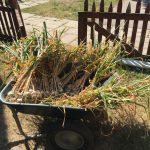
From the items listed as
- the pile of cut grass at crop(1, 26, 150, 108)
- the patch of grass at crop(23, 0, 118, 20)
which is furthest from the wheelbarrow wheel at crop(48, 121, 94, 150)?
the patch of grass at crop(23, 0, 118, 20)

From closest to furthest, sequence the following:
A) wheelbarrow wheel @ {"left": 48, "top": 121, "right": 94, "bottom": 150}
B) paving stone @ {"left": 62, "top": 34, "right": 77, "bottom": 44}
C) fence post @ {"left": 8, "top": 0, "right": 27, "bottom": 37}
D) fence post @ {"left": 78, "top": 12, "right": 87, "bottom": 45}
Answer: wheelbarrow wheel @ {"left": 48, "top": 121, "right": 94, "bottom": 150} < fence post @ {"left": 78, "top": 12, "right": 87, "bottom": 45} < fence post @ {"left": 8, "top": 0, "right": 27, "bottom": 37} < paving stone @ {"left": 62, "top": 34, "right": 77, "bottom": 44}

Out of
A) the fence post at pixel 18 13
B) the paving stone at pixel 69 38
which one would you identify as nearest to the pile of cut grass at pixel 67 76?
the fence post at pixel 18 13

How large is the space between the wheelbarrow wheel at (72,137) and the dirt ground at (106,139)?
0.75 feet

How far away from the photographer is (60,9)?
7.87 metres

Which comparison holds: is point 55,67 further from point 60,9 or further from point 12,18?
point 60,9

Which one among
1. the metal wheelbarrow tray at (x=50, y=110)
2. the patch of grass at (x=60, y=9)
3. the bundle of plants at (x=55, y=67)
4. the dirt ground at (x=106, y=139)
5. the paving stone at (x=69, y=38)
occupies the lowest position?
the dirt ground at (x=106, y=139)

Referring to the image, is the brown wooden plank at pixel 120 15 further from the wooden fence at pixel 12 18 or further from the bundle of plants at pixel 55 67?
the wooden fence at pixel 12 18

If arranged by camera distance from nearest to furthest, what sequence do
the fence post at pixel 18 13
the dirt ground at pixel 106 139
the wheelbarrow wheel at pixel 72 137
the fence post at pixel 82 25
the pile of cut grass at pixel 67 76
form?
the pile of cut grass at pixel 67 76, the wheelbarrow wheel at pixel 72 137, the dirt ground at pixel 106 139, the fence post at pixel 82 25, the fence post at pixel 18 13

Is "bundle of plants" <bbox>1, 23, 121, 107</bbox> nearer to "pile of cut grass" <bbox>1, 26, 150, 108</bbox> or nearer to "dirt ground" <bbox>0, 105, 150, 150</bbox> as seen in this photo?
"pile of cut grass" <bbox>1, 26, 150, 108</bbox>

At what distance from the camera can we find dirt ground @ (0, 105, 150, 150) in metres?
3.17

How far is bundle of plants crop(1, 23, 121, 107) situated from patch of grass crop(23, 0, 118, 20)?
4.13 metres

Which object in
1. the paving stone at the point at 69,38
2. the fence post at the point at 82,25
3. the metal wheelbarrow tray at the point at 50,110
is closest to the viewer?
the metal wheelbarrow tray at the point at 50,110

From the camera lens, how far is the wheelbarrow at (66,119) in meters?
2.53

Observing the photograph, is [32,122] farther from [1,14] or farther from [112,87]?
[1,14]
